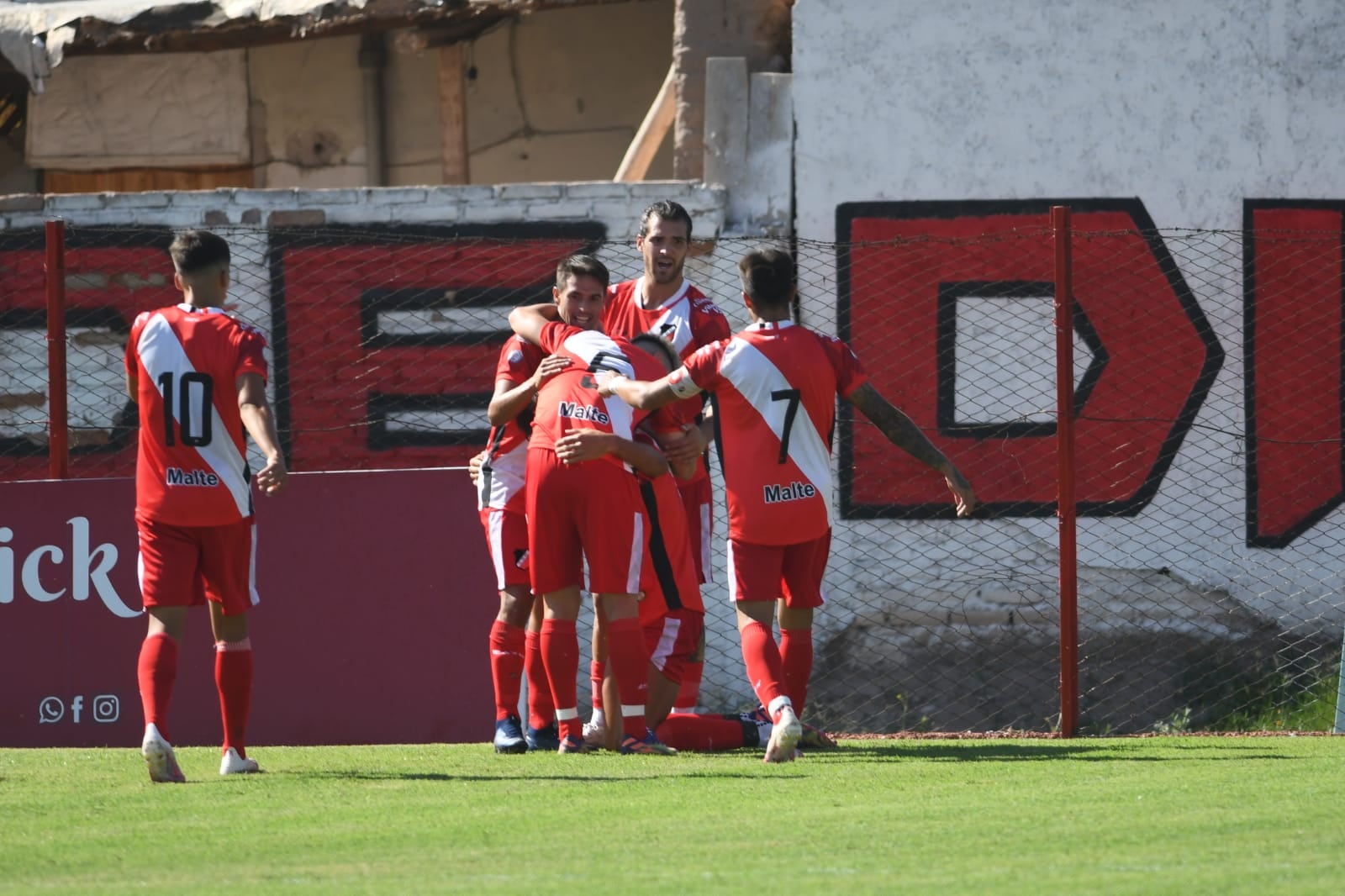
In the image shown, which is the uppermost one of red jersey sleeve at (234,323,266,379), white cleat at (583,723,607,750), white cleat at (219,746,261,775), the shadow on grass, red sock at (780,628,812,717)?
red jersey sleeve at (234,323,266,379)

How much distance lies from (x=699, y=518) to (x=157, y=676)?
225 centimetres

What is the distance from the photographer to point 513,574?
22.9ft

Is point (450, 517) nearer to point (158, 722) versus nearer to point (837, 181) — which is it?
point (158, 722)

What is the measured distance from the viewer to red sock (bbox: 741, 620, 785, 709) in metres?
6.20

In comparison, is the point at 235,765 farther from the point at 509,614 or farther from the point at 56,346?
the point at 56,346

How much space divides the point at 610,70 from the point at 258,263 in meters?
4.41

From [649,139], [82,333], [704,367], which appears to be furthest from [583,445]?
[82,333]

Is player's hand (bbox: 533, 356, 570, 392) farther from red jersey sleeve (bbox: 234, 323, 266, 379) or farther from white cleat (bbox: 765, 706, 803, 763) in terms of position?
white cleat (bbox: 765, 706, 803, 763)

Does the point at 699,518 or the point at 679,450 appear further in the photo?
the point at 699,518

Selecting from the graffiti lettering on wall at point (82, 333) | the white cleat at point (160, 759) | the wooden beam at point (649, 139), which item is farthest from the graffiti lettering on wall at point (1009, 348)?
the white cleat at point (160, 759)

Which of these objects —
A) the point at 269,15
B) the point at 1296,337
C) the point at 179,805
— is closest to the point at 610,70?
the point at 269,15

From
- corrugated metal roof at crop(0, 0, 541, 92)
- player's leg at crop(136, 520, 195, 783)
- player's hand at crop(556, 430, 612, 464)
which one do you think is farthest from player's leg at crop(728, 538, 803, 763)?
corrugated metal roof at crop(0, 0, 541, 92)

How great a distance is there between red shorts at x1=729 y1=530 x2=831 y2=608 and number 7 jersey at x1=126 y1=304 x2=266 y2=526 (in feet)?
5.74

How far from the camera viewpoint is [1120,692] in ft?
31.6
